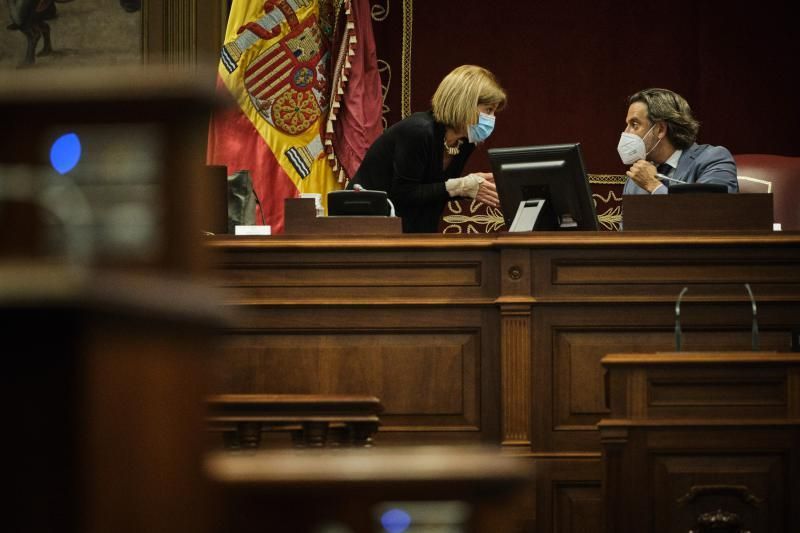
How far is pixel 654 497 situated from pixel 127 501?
2.45m

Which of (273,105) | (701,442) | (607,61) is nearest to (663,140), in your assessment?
(607,61)

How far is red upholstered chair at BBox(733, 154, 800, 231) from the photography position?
5810 millimetres

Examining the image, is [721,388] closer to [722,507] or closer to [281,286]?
[722,507]

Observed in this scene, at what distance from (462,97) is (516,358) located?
5.87 feet

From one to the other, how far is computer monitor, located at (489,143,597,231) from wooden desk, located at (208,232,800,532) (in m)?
0.33

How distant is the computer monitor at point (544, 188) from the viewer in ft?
16.1

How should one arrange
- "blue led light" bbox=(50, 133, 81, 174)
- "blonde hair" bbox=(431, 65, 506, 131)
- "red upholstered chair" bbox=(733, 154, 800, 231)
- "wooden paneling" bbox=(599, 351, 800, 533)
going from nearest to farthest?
"blue led light" bbox=(50, 133, 81, 174) < "wooden paneling" bbox=(599, 351, 800, 533) < "red upholstered chair" bbox=(733, 154, 800, 231) < "blonde hair" bbox=(431, 65, 506, 131)

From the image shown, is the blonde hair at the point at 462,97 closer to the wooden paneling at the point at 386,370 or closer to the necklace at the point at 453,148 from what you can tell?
the necklace at the point at 453,148

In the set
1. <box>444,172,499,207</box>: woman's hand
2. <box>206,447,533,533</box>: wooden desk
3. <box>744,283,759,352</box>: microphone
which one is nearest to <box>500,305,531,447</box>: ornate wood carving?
<box>744,283,759,352</box>: microphone

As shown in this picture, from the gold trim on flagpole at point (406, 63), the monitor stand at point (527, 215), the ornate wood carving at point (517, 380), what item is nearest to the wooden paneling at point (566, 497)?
the ornate wood carving at point (517, 380)

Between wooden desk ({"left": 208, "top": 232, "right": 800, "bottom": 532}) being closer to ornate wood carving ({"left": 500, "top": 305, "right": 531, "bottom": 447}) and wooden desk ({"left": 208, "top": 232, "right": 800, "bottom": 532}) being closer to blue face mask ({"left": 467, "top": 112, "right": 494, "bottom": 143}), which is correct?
ornate wood carving ({"left": 500, "top": 305, "right": 531, "bottom": 447})

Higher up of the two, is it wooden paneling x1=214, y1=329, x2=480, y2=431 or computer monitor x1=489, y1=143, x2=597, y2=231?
computer monitor x1=489, y1=143, x2=597, y2=231

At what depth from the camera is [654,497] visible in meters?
3.56

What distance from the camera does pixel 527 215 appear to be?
16.3 ft
